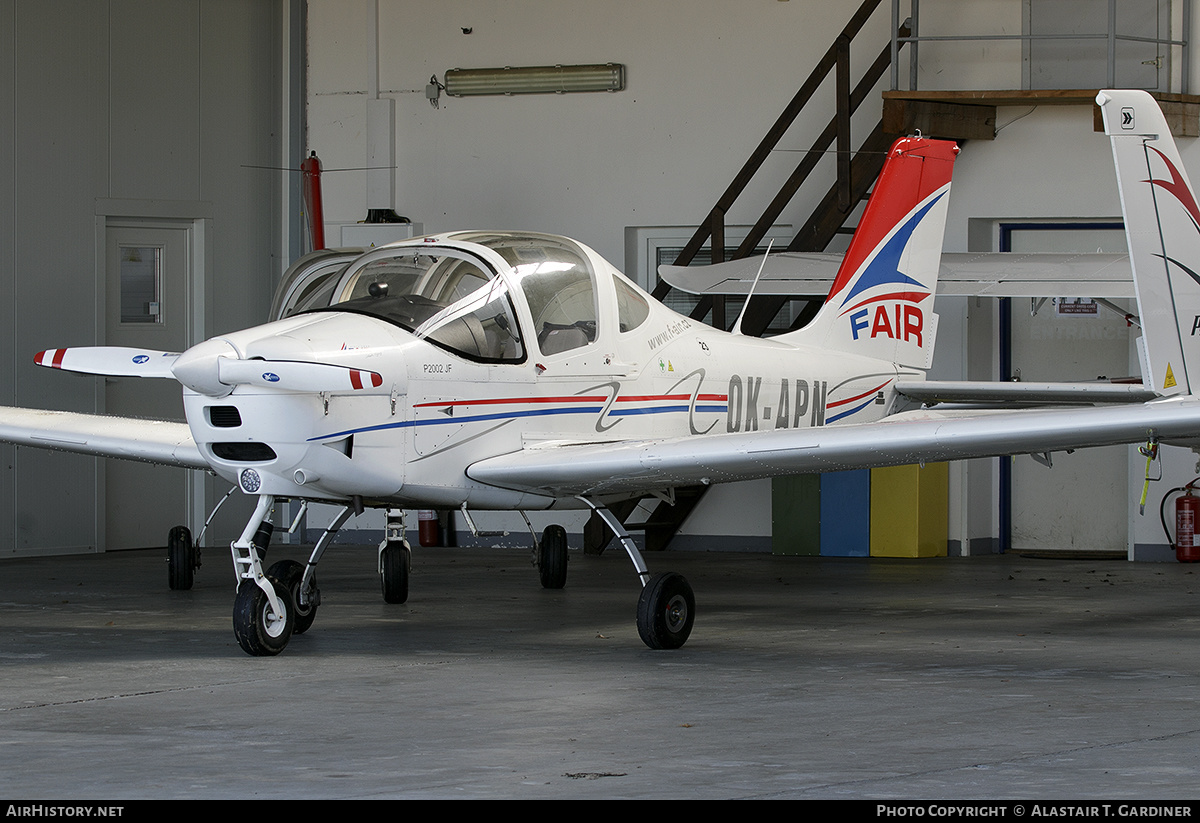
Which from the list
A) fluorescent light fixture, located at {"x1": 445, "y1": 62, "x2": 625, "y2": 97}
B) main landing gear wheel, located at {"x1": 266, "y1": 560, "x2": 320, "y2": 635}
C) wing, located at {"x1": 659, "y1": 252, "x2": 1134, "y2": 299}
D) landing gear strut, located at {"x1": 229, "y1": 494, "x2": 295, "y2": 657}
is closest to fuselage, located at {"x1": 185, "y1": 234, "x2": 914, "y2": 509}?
landing gear strut, located at {"x1": 229, "y1": 494, "x2": 295, "y2": 657}

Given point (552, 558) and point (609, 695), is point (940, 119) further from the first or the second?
point (609, 695)

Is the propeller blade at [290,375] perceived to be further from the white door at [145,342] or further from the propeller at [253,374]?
the white door at [145,342]

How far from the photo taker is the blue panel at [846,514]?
1204cm

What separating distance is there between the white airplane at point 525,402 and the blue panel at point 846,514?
9.93 ft

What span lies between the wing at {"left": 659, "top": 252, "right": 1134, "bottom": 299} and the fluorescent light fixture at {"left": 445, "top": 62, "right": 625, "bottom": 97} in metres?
2.41

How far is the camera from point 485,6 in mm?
13414

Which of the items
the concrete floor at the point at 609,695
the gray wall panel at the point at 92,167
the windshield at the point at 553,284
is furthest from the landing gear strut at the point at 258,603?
the gray wall panel at the point at 92,167

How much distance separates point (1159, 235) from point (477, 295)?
9.66 ft

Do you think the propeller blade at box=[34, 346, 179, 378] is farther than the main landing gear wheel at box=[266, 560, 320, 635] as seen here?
No

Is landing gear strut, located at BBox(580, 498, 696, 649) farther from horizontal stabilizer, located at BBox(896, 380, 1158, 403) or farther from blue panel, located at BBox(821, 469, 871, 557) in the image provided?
blue panel, located at BBox(821, 469, 871, 557)

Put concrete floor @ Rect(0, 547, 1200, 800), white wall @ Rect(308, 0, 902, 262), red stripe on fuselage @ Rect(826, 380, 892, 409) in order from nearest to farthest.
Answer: concrete floor @ Rect(0, 547, 1200, 800)
red stripe on fuselage @ Rect(826, 380, 892, 409)
white wall @ Rect(308, 0, 902, 262)

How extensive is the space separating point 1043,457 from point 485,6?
7.52 metres

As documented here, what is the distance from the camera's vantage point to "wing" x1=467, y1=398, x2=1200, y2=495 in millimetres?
6285

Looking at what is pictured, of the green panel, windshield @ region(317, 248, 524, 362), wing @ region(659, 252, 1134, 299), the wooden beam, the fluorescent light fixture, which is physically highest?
the fluorescent light fixture
